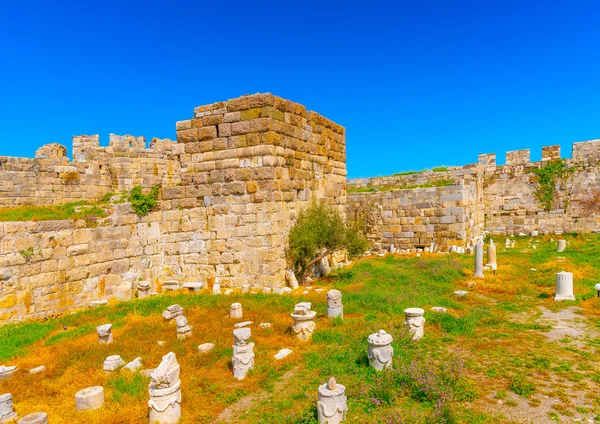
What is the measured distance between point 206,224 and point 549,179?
18.2 meters

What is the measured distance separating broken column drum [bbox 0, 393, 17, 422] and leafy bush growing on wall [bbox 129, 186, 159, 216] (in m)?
7.06

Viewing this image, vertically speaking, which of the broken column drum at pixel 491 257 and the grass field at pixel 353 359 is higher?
the broken column drum at pixel 491 257

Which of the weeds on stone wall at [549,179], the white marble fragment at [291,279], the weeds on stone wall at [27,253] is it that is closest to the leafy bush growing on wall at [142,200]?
the weeds on stone wall at [27,253]

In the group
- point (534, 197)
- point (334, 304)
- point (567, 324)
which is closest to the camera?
point (567, 324)

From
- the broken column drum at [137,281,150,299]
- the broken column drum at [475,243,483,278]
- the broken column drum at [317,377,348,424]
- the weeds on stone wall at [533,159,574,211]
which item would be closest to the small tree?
the broken column drum at [475,243,483,278]

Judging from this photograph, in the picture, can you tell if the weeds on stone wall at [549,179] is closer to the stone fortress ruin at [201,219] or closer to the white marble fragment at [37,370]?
the stone fortress ruin at [201,219]

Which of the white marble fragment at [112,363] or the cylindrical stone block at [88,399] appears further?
the white marble fragment at [112,363]

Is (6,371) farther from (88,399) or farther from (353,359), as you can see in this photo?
(353,359)

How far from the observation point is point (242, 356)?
574 centimetres

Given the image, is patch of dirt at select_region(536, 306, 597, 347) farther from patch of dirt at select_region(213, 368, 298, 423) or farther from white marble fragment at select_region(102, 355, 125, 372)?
white marble fragment at select_region(102, 355, 125, 372)

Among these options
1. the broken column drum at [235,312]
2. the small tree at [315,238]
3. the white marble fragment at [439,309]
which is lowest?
the white marble fragment at [439,309]

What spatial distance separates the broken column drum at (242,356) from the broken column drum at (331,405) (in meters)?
1.78

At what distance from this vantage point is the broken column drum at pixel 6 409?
471 centimetres

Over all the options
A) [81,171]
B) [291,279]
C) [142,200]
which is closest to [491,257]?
[291,279]
